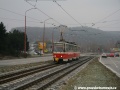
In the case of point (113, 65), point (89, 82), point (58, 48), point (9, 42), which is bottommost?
point (89, 82)

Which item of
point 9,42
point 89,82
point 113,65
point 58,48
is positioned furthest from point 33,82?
point 9,42

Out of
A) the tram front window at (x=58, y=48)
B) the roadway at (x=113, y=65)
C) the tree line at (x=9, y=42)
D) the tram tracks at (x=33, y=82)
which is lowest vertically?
the tram tracks at (x=33, y=82)

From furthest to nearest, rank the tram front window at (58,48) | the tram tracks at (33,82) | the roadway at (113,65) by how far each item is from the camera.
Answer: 1. the tram front window at (58,48)
2. the roadway at (113,65)
3. the tram tracks at (33,82)

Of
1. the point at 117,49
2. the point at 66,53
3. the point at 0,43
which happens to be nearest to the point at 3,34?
the point at 0,43

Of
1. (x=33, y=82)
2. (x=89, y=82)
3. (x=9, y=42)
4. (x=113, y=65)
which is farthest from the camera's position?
(x=9, y=42)

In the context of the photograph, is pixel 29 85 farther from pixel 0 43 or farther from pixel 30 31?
pixel 30 31

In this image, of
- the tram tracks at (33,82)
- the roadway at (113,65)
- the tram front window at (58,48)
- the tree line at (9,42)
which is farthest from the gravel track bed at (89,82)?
the tree line at (9,42)

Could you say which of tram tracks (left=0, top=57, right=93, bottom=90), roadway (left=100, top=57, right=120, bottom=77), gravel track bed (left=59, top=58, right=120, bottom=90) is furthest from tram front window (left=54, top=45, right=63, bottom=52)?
gravel track bed (left=59, top=58, right=120, bottom=90)

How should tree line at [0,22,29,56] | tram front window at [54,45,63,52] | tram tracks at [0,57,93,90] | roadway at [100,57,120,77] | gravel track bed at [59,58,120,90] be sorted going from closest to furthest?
tram tracks at [0,57,93,90]
gravel track bed at [59,58,120,90]
roadway at [100,57,120,77]
tram front window at [54,45,63,52]
tree line at [0,22,29,56]

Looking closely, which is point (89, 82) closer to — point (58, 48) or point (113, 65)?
point (58, 48)

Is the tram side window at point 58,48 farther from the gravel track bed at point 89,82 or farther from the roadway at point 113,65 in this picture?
the gravel track bed at point 89,82

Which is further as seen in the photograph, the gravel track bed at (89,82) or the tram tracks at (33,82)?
the gravel track bed at (89,82)

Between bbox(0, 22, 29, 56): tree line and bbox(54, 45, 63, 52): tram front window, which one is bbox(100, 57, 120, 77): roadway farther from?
bbox(0, 22, 29, 56): tree line

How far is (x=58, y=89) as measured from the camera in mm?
13508
